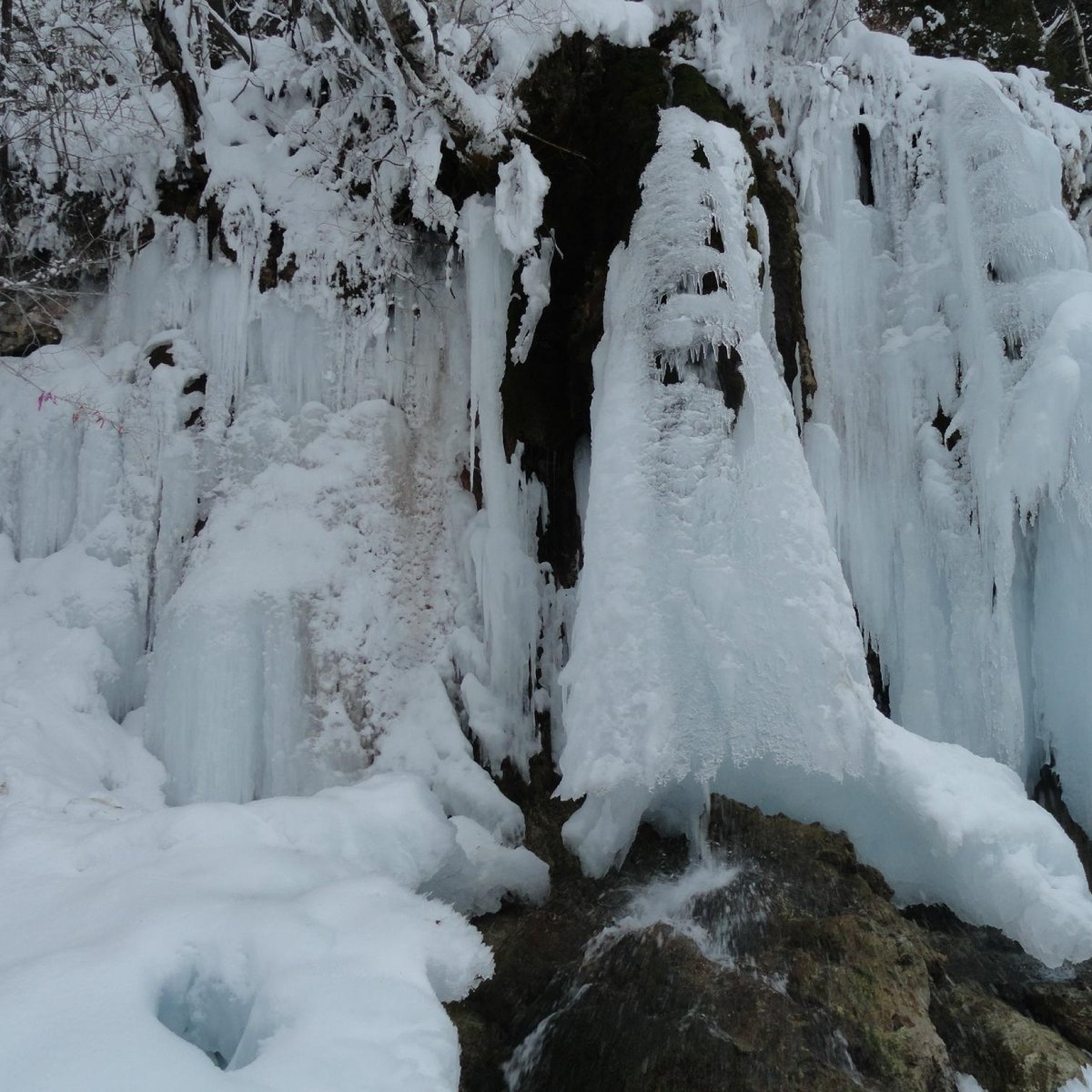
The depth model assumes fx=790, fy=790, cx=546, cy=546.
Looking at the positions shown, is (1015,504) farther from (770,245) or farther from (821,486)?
(770,245)

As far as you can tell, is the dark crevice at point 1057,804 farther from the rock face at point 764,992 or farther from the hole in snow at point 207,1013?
the hole in snow at point 207,1013

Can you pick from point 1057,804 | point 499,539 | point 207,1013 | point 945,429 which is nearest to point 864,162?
point 945,429

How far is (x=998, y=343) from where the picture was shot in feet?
15.5

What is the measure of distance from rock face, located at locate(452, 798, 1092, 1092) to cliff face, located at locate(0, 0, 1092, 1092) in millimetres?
29

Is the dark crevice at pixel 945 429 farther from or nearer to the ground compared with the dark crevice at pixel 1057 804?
farther from the ground

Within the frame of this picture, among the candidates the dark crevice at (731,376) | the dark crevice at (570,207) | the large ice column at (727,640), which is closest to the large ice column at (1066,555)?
the large ice column at (727,640)

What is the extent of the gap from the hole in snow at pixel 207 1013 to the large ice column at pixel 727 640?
1377 millimetres

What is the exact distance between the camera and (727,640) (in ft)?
10.2

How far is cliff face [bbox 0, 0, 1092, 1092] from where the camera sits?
3.10m

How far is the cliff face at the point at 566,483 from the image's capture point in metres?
3.10

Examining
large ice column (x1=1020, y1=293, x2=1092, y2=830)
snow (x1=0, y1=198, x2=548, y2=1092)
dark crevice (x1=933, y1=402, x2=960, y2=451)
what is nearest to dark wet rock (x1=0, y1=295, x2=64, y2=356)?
snow (x1=0, y1=198, x2=548, y2=1092)

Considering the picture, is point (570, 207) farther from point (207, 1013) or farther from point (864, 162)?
point (207, 1013)

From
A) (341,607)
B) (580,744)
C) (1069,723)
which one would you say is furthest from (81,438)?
(1069,723)

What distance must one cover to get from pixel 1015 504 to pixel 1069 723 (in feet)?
4.08
